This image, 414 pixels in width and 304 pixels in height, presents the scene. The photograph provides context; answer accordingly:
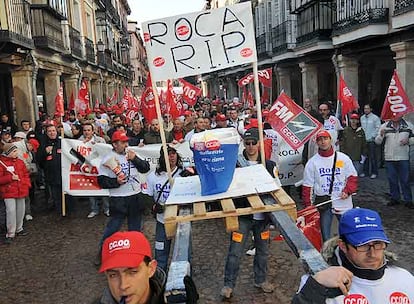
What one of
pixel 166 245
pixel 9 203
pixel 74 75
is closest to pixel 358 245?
pixel 166 245

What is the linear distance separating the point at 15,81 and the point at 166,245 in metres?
11.2

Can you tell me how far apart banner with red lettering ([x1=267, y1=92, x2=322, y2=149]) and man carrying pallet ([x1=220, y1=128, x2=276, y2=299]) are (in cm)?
257

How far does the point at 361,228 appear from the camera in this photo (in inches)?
92.4

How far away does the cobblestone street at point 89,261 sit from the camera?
5289mm

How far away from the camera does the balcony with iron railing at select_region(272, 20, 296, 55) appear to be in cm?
2119

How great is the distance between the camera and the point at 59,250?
6930 millimetres

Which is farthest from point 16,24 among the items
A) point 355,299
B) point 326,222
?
point 355,299

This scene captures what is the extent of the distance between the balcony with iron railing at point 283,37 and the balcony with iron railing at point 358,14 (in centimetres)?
534

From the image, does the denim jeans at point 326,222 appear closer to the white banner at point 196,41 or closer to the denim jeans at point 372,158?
the white banner at point 196,41

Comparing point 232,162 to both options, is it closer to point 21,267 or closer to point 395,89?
point 21,267

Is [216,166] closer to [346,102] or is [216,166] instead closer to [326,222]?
[326,222]

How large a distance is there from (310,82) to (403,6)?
8.56m

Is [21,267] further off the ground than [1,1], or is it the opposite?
[1,1]

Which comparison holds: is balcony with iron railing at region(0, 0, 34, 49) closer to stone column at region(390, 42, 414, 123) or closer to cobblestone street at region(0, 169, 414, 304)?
cobblestone street at region(0, 169, 414, 304)
